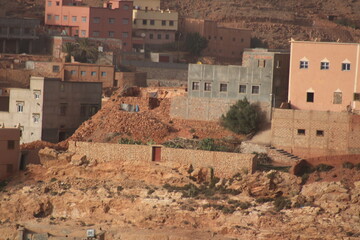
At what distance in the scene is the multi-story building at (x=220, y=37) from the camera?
3725 inches

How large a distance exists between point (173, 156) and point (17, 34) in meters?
28.1

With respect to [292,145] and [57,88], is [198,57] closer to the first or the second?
[57,88]

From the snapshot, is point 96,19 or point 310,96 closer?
point 310,96

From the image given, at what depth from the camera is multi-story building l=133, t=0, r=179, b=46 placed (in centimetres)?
9275

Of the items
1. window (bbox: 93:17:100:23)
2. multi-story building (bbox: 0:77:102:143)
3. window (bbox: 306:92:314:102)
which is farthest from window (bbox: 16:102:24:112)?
window (bbox: 93:17:100:23)

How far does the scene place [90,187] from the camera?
2335 inches

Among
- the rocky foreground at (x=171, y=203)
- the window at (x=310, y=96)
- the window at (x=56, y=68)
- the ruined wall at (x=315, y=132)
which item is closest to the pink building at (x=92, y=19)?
the window at (x=56, y=68)

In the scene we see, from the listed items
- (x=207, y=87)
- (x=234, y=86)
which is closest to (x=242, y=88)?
(x=234, y=86)

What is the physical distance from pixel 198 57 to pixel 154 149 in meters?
34.0

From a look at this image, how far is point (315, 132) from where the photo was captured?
58969mm

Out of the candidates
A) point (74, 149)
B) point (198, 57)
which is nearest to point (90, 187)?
point (74, 149)

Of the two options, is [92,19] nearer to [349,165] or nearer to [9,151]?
[9,151]

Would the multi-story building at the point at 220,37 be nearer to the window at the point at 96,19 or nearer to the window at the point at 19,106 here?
the window at the point at 96,19

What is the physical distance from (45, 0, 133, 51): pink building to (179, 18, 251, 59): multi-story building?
6350 mm
